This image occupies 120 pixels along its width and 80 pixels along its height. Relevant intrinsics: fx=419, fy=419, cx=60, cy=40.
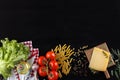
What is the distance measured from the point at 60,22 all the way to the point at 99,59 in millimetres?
326

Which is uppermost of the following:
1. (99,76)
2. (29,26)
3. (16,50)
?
(29,26)

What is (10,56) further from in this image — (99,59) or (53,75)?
(99,59)

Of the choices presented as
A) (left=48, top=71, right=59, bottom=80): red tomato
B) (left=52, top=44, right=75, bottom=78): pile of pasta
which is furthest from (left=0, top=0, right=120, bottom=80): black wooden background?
(left=48, top=71, right=59, bottom=80): red tomato

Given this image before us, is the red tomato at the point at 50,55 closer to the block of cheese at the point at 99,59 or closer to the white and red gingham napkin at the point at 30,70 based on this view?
the white and red gingham napkin at the point at 30,70

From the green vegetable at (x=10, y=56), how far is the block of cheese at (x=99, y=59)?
0.40m

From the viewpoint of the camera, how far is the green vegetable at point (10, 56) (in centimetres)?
231

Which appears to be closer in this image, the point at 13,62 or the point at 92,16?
the point at 13,62

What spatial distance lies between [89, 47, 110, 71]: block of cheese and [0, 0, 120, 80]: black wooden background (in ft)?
0.28

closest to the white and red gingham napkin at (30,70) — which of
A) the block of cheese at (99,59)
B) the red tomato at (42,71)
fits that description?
the red tomato at (42,71)

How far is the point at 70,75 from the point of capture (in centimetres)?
246

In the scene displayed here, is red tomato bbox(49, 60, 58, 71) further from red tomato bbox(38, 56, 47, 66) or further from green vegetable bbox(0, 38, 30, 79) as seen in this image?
green vegetable bbox(0, 38, 30, 79)

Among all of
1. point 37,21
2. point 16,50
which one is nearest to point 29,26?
point 37,21

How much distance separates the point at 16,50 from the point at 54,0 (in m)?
0.43

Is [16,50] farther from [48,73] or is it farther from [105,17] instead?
[105,17]
